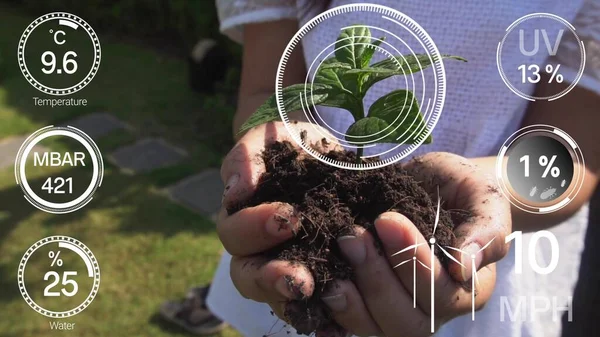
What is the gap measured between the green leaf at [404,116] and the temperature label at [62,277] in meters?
0.48

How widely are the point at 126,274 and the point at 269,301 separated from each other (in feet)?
3.15

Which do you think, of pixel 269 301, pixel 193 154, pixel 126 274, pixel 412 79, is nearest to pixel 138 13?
pixel 193 154

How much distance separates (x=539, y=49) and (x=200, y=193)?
1.24 m

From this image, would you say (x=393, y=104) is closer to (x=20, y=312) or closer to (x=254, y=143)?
(x=254, y=143)

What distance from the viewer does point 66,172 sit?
0.80 meters

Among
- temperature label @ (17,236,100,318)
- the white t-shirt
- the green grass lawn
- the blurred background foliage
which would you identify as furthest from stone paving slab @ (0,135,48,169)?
the white t-shirt

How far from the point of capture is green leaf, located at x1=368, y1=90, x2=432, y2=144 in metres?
0.54

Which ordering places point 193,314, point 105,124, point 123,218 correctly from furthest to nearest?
point 105,124, point 123,218, point 193,314

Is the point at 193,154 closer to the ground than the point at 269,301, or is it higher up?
closer to the ground

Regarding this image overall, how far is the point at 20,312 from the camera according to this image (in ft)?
4.40

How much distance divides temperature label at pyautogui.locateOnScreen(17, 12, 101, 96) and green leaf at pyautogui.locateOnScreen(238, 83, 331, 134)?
0.36 metres

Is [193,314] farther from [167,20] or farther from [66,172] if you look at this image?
[167,20]
